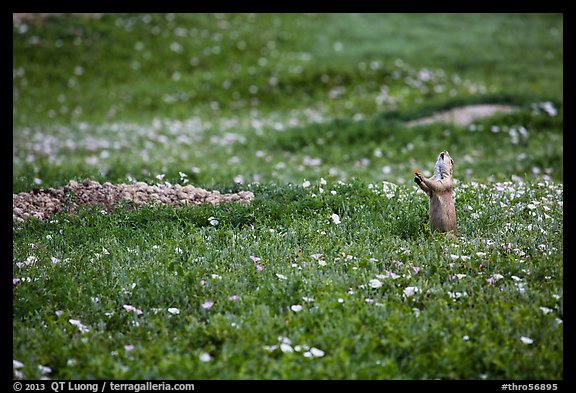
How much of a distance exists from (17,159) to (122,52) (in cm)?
937

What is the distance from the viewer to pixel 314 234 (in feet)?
24.3

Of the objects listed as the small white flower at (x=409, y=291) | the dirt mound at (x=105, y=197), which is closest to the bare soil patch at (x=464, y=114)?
the dirt mound at (x=105, y=197)

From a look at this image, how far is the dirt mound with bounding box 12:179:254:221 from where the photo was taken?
8469mm

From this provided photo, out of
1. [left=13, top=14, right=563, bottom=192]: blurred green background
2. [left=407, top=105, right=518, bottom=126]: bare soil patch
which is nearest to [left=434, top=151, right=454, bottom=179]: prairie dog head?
[left=13, top=14, right=563, bottom=192]: blurred green background

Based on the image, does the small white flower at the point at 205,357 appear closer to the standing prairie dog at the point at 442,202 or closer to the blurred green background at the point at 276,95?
the standing prairie dog at the point at 442,202

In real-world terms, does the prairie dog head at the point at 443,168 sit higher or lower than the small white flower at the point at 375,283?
higher

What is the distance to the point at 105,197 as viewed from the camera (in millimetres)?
8664

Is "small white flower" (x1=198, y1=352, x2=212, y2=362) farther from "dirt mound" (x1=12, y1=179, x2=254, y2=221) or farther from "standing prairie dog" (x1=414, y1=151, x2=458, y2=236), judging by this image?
"dirt mound" (x1=12, y1=179, x2=254, y2=221)

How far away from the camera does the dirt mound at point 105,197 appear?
333 inches

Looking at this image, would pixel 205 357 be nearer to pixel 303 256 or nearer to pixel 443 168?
pixel 303 256

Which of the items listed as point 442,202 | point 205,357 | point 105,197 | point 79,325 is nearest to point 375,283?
point 442,202

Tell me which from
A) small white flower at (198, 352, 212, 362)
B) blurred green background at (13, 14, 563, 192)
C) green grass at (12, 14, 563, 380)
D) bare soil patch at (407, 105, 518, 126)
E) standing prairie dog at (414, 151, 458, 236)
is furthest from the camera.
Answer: bare soil patch at (407, 105, 518, 126)
